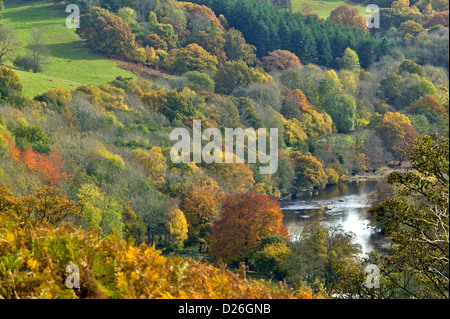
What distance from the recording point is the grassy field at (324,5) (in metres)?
139

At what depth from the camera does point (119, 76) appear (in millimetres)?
83062

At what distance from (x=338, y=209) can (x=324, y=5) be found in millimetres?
93182

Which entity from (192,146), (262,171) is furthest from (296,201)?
(192,146)

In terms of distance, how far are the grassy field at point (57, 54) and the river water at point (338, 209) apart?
31.9 metres

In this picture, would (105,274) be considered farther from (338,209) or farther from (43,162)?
(338,209)

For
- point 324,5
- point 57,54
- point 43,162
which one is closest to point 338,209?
point 43,162

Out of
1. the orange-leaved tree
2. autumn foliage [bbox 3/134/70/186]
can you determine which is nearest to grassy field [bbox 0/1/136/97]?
autumn foliage [bbox 3/134/70/186]

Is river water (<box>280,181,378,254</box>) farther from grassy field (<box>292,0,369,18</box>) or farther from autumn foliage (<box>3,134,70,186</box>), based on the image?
grassy field (<box>292,0,369,18</box>)

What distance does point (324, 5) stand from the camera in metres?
143

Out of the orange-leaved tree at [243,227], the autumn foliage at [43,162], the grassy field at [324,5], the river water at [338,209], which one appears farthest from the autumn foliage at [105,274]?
the grassy field at [324,5]

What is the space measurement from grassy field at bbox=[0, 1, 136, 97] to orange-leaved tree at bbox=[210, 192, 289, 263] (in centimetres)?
3235

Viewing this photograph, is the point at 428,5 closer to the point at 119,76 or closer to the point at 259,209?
the point at 119,76

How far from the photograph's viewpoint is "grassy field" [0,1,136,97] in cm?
7419

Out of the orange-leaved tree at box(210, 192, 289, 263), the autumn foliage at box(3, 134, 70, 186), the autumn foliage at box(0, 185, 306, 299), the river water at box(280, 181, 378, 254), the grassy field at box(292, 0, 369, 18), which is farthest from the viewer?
the grassy field at box(292, 0, 369, 18)
